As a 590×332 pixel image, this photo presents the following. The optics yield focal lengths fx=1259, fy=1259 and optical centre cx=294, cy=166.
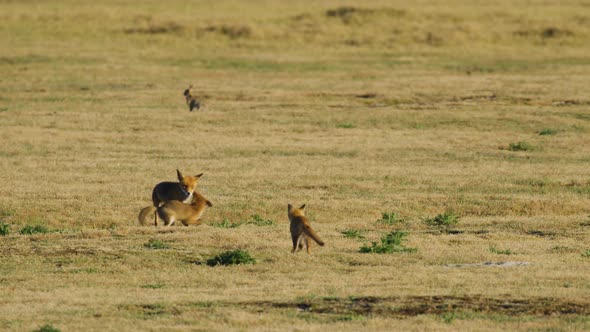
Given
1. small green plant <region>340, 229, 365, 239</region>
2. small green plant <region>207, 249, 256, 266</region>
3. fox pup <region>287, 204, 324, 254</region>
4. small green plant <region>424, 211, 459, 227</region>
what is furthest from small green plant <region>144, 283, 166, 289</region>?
small green plant <region>424, 211, 459, 227</region>

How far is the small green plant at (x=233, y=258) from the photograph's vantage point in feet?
56.4

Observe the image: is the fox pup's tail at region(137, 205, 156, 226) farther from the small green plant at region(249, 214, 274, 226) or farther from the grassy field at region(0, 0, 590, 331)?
the small green plant at region(249, 214, 274, 226)

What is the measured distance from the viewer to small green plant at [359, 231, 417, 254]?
→ 59.6 ft

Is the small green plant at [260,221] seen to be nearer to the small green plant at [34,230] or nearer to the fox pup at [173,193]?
the fox pup at [173,193]

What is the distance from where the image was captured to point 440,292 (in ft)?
48.8

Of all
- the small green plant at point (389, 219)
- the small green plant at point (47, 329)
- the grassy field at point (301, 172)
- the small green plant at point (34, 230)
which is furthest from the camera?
the small green plant at point (389, 219)

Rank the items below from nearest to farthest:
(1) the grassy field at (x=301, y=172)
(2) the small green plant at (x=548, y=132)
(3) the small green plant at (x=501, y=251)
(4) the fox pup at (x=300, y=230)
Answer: (1) the grassy field at (x=301, y=172)
(4) the fox pup at (x=300, y=230)
(3) the small green plant at (x=501, y=251)
(2) the small green plant at (x=548, y=132)

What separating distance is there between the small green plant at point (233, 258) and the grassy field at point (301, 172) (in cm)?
21

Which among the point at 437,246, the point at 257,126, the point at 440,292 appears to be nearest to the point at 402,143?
the point at 257,126

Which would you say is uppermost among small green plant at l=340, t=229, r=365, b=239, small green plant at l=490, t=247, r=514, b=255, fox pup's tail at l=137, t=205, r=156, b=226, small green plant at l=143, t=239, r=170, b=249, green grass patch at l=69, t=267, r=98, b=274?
fox pup's tail at l=137, t=205, r=156, b=226

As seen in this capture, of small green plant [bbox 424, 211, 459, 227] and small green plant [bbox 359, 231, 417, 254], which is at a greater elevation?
small green plant [bbox 359, 231, 417, 254]

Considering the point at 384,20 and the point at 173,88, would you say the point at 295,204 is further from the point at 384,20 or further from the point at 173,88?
the point at 384,20

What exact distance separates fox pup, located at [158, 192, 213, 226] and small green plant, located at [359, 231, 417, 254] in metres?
2.96

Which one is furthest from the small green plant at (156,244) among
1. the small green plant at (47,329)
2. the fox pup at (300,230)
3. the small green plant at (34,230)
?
the small green plant at (47,329)
